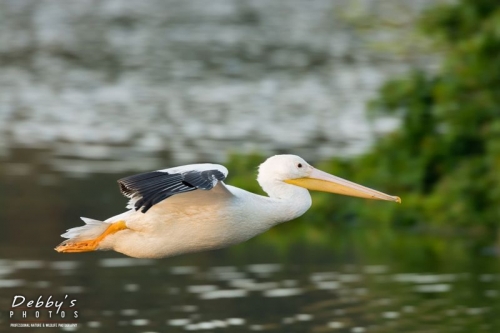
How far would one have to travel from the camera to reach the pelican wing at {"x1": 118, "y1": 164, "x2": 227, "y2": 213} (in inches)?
278

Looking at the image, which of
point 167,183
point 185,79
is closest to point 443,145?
point 167,183

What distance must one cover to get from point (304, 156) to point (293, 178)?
39.6ft

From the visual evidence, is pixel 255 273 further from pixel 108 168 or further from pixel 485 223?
Result: pixel 108 168

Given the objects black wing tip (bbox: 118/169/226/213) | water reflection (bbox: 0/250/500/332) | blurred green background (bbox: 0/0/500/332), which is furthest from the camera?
blurred green background (bbox: 0/0/500/332)

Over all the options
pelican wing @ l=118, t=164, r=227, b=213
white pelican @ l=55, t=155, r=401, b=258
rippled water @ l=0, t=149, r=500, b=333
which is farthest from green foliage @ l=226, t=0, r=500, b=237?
pelican wing @ l=118, t=164, r=227, b=213

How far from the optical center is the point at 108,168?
19531mm

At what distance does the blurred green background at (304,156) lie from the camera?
1308 centimetres

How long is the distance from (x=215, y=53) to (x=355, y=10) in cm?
1317

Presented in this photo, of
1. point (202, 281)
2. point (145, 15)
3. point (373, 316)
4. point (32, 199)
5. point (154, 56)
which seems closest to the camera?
point (373, 316)

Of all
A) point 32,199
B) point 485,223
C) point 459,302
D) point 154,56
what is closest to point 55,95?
point 154,56

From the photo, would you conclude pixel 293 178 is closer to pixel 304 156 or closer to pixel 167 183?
pixel 167 183

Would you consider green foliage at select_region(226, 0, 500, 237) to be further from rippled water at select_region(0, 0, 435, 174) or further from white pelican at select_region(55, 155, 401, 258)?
white pelican at select_region(55, 155, 401, 258)

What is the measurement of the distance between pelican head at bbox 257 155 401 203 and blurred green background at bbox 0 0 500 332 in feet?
13.4

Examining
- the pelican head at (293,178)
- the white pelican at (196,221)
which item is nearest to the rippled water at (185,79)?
the pelican head at (293,178)
